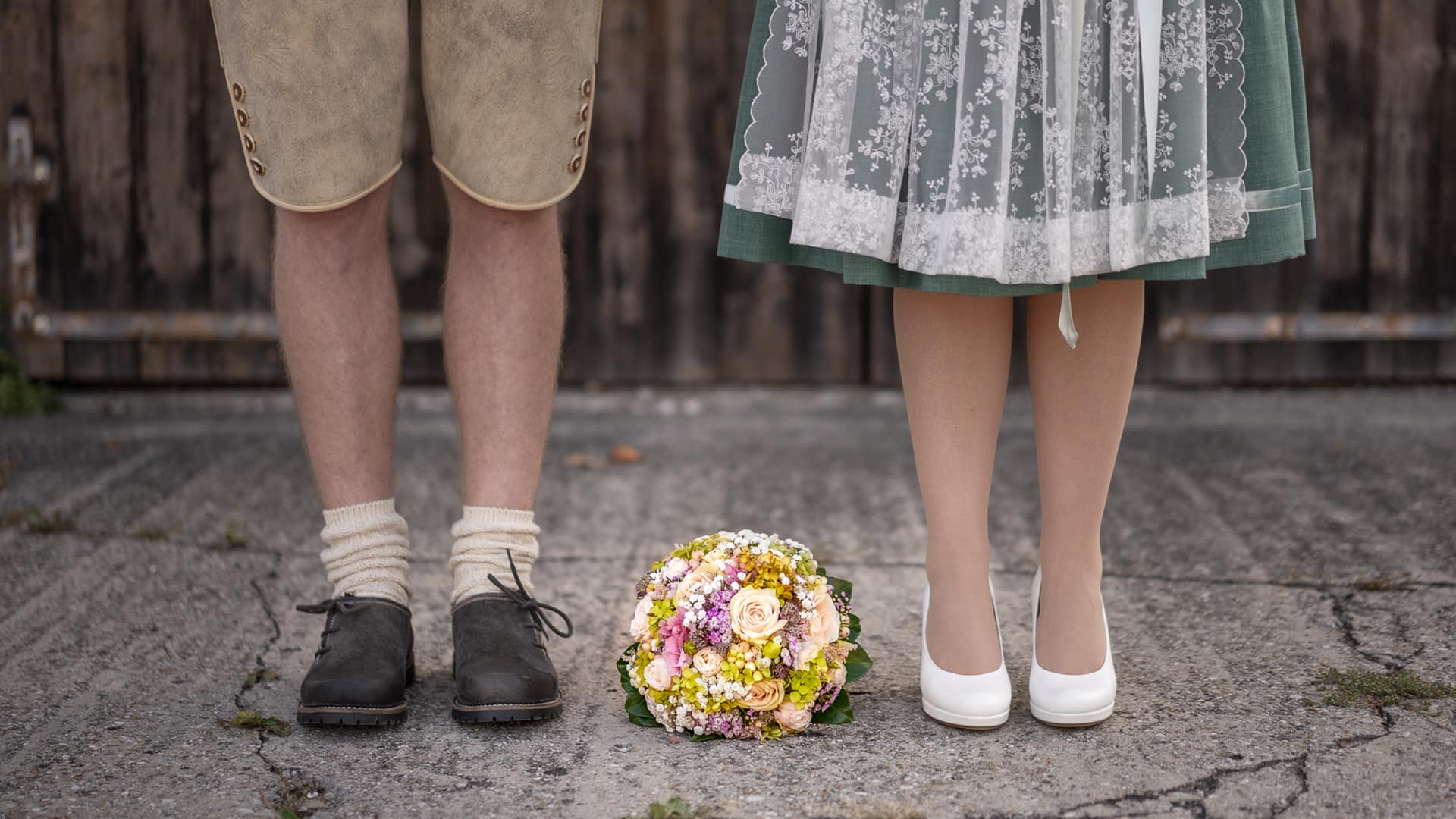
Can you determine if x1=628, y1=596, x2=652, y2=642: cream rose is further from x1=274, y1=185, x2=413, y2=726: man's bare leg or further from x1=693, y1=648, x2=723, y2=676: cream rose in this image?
x1=274, y1=185, x2=413, y2=726: man's bare leg

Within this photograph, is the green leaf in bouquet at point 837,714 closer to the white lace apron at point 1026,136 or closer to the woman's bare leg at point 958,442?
the woman's bare leg at point 958,442

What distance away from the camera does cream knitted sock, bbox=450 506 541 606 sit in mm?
1352

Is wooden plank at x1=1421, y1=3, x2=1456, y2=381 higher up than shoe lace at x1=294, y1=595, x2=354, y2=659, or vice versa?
wooden plank at x1=1421, y1=3, x2=1456, y2=381

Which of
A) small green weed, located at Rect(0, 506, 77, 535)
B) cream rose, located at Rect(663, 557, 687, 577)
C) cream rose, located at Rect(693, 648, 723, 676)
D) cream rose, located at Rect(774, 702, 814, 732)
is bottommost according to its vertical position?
small green weed, located at Rect(0, 506, 77, 535)

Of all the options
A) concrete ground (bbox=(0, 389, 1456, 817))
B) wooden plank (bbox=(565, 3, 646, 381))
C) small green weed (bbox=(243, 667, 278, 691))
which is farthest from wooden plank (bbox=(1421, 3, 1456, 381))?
small green weed (bbox=(243, 667, 278, 691))

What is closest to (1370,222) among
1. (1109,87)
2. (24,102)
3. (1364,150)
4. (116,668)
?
(1364,150)

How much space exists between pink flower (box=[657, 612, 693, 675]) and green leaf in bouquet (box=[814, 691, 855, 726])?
0.52ft

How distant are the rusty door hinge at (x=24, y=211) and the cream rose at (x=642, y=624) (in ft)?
7.63

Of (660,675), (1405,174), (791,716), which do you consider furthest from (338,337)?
(1405,174)

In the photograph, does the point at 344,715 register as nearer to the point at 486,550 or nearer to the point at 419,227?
the point at 486,550

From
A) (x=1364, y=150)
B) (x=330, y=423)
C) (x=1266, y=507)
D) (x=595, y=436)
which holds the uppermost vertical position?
(x=1364, y=150)

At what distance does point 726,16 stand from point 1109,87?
1.91 metres

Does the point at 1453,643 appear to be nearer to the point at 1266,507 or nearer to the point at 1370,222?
the point at 1266,507

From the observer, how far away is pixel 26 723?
50.3 inches
